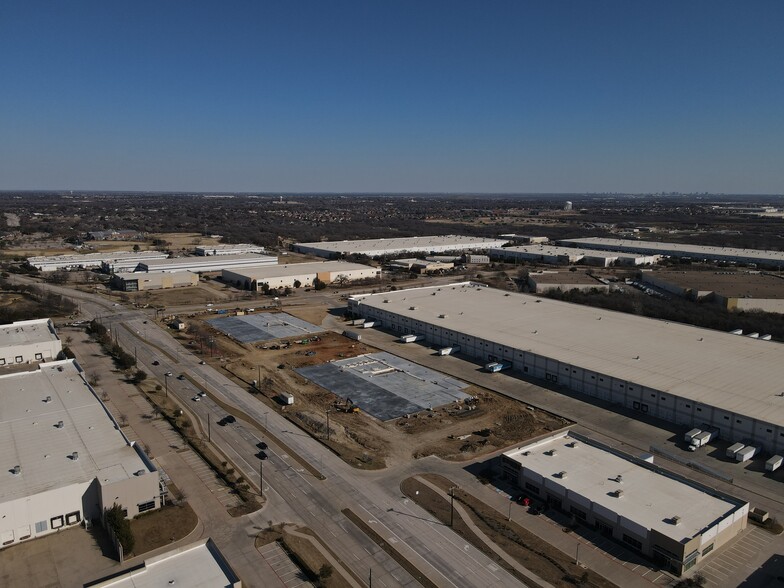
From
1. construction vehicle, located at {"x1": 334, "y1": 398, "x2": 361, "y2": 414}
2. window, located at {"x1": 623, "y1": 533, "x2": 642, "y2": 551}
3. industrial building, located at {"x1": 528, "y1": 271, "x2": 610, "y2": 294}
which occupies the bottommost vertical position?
construction vehicle, located at {"x1": 334, "y1": 398, "x2": 361, "y2": 414}

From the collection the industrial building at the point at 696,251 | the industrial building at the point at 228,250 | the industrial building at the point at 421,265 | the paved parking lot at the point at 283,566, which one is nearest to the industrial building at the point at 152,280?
the industrial building at the point at 228,250

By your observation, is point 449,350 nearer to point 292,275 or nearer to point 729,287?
point 292,275

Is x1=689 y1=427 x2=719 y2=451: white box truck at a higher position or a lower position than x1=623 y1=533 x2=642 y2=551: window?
higher

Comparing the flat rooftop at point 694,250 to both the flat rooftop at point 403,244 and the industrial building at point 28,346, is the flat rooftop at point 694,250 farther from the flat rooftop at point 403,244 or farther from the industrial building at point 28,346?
the industrial building at point 28,346

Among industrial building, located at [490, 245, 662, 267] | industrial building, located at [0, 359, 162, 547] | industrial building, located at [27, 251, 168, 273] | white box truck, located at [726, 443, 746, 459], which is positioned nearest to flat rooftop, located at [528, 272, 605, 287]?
industrial building, located at [490, 245, 662, 267]

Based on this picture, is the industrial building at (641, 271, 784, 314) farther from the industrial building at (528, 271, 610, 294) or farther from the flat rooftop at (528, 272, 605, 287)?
the flat rooftop at (528, 272, 605, 287)

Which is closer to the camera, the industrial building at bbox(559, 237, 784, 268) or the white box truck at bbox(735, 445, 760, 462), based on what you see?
the white box truck at bbox(735, 445, 760, 462)

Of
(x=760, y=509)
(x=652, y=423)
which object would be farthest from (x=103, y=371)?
(x=760, y=509)
